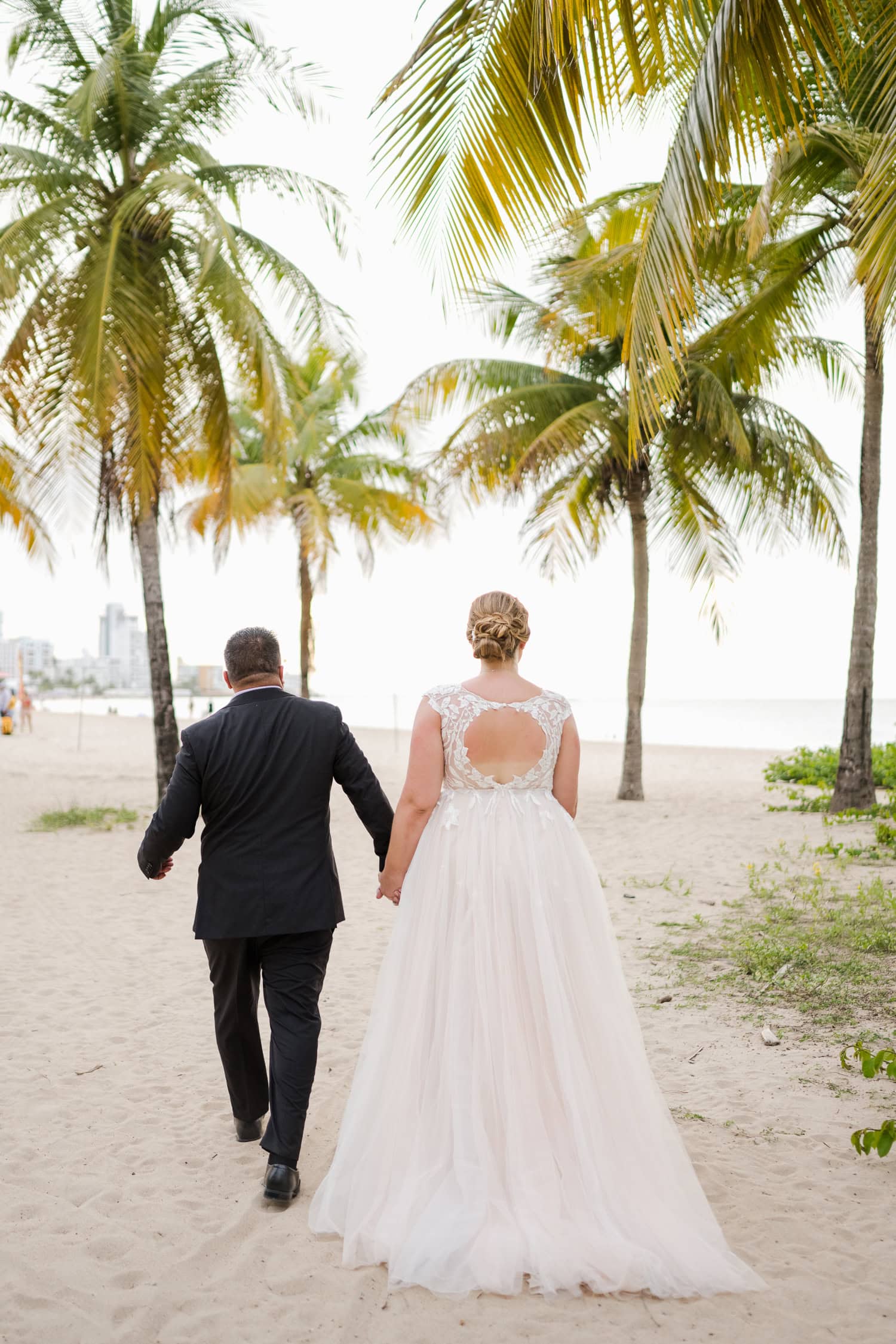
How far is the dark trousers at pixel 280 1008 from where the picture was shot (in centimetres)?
334

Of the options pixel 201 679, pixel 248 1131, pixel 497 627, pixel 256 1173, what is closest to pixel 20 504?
pixel 248 1131

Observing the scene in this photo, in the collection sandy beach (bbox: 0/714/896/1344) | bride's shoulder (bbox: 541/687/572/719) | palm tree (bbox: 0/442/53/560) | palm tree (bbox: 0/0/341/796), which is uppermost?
palm tree (bbox: 0/0/341/796)

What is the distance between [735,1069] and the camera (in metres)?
4.55

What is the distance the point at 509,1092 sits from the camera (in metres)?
2.98

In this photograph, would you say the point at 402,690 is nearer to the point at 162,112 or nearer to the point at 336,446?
the point at 336,446

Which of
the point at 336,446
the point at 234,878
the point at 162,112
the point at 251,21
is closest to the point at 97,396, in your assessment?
→ the point at 162,112

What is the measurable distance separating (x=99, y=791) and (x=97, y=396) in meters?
8.26

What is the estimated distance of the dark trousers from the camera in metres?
3.34

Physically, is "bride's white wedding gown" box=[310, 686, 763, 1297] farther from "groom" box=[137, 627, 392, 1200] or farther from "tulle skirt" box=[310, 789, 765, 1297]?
"groom" box=[137, 627, 392, 1200]

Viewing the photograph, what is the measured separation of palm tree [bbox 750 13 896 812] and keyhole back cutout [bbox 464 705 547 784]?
Result: 3634 mm

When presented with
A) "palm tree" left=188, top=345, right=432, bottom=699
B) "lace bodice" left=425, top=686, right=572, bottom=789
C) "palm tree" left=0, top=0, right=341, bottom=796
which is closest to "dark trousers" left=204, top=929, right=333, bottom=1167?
"lace bodice" left=425, top=686, right=572, bottom=789

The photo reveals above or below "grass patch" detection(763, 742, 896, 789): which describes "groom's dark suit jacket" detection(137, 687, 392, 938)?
above

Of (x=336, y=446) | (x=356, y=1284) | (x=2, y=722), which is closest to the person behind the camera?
(x=356, y=1284)

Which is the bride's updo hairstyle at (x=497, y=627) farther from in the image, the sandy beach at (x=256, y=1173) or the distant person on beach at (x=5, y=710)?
the distant person on beach at (x=5, y=710)
